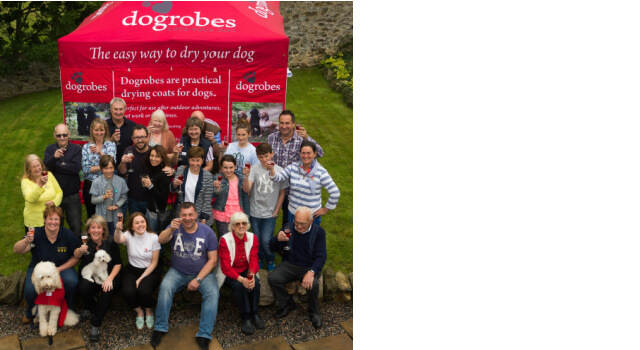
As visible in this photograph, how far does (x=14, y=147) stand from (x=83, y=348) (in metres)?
6.52

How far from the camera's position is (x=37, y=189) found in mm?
5707

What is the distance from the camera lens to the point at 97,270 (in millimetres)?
5434

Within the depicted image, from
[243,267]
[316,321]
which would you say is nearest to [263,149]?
[243,267]

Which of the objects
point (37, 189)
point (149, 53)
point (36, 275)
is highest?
point (149, 53)

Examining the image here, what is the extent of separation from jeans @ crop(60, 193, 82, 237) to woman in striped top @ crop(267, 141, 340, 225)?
254 centimetres

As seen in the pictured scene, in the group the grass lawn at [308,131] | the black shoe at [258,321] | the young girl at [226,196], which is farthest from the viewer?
the grass lawn at [308,131]

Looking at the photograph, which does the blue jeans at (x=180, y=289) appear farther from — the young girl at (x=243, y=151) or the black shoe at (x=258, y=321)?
the young girl at (x=243, y=151)

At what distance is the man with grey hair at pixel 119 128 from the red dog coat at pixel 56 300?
187 centimetres

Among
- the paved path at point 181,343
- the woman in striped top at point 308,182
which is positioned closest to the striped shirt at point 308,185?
the woman in striped top at point 308,182

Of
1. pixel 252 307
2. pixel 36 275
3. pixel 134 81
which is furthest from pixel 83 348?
pixel 134 81

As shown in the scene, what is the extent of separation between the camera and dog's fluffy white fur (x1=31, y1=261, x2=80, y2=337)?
511cm

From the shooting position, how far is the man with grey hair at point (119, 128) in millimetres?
6488

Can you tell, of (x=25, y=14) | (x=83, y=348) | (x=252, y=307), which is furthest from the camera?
(x=25, y=14)

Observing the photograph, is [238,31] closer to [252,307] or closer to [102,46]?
[102,46]
